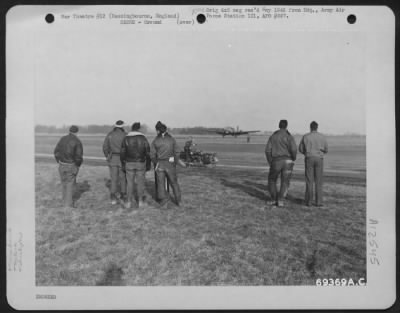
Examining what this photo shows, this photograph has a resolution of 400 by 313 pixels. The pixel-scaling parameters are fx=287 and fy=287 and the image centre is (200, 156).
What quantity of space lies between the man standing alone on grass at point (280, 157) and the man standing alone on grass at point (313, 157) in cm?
11

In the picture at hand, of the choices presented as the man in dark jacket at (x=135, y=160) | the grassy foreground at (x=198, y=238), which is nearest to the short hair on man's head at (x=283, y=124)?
the grassy foreground at (x=198, y=238)

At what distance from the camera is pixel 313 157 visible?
8.41 ft

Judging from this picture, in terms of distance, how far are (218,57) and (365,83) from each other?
4.30 feet

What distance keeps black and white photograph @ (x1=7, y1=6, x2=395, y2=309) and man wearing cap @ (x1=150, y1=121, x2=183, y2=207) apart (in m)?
0.02

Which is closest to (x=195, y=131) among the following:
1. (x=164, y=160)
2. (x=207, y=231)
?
(x=164, y=160)

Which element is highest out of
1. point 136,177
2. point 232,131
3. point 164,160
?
point 232,131

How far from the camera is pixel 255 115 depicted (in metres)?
2.52

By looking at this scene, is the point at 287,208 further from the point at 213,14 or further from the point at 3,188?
the point at 3,188

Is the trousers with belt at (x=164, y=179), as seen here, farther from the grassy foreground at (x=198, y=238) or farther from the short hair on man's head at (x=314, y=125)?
the short hair on man's head at (x=314, y=125)

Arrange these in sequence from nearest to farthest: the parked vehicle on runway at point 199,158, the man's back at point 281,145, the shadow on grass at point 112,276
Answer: the shadow on grass at point 112,276 < the man's back at point 281,145 < the parked vehicle on runway at point 199,158

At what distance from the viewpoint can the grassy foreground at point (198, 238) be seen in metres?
2.41

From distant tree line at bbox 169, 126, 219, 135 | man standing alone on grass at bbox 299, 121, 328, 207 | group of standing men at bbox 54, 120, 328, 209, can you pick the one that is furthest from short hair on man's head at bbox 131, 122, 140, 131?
man standing alone on grass at bbox 299, 121, 328, 207

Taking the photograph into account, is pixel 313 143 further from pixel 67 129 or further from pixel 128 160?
pixel 67 129

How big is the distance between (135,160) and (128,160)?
0.22ft
